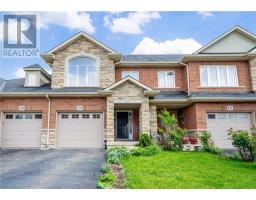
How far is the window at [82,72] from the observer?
15.8 m

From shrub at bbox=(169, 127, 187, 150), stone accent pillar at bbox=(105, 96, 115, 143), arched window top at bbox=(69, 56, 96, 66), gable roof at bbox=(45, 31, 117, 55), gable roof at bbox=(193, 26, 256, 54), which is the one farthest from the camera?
gable roof at bbox=(193, 26, 256, 54)

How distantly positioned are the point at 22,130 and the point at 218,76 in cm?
1279

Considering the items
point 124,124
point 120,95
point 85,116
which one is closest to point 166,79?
point 124,124

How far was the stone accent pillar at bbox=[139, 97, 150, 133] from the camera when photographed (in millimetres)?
14203

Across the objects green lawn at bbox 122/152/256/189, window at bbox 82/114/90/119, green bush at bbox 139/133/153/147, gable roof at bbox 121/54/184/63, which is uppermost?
gable roof at bbox 121/54/184/63

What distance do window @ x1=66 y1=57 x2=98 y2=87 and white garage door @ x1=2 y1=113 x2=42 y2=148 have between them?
3.02m

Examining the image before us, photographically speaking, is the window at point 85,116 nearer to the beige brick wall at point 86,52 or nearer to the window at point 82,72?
the window at point 82,72

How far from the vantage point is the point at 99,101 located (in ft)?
48.6

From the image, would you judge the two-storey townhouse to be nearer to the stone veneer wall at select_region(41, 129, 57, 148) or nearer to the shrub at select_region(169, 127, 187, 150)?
the stone veneer wall at select_region(41, 129, 57, 148)

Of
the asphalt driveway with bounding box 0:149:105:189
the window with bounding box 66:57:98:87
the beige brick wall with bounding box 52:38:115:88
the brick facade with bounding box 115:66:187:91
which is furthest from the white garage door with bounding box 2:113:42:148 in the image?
the brick facade with bounding box 115:66:187:91

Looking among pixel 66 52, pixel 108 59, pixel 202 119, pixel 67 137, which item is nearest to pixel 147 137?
pixel 202 119
